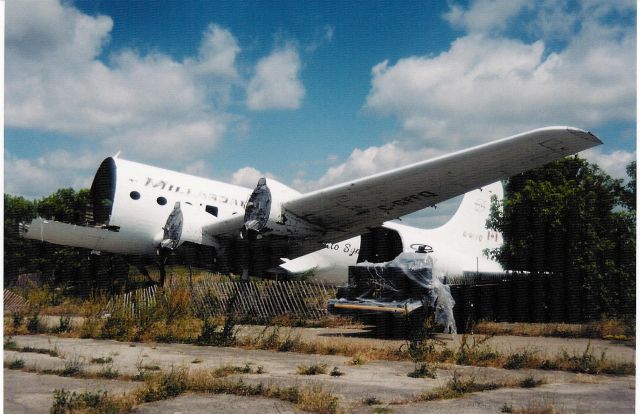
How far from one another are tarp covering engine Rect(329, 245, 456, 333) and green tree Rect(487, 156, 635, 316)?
15.4ft

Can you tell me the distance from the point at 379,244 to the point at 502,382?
493 inches

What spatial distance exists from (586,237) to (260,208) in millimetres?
7592

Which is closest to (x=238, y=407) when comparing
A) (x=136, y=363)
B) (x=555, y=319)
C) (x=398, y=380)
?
(x=398, y=380)

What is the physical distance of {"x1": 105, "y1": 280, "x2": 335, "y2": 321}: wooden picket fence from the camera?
11.9 meters

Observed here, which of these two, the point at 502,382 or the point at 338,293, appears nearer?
the point at 502,382

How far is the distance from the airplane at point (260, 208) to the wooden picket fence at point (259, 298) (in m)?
1.06

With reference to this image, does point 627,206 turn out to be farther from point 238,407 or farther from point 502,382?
point 238,407

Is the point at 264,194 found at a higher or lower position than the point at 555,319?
higher

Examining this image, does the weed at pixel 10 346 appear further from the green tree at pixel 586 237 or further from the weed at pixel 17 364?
the green tree at pixel 586 237

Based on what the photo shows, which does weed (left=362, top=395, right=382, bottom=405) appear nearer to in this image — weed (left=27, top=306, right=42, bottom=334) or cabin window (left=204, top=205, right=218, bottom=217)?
weed (left=27, top=306, right=42, bottom=334)

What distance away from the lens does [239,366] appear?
6445 mm

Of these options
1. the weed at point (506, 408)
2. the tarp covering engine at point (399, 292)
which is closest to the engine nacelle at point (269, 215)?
the tarp covering engine at point (399, 292)

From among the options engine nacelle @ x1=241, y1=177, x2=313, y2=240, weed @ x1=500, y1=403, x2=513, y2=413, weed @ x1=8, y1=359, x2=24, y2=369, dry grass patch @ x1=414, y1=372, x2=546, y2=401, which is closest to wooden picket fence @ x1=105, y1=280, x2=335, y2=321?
engine nacelle @ x1=241, y1=177, x2=313, y2=240

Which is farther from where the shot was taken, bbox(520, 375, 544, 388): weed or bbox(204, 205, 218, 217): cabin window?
bbox(204, 205, 218, 217): cabin window
